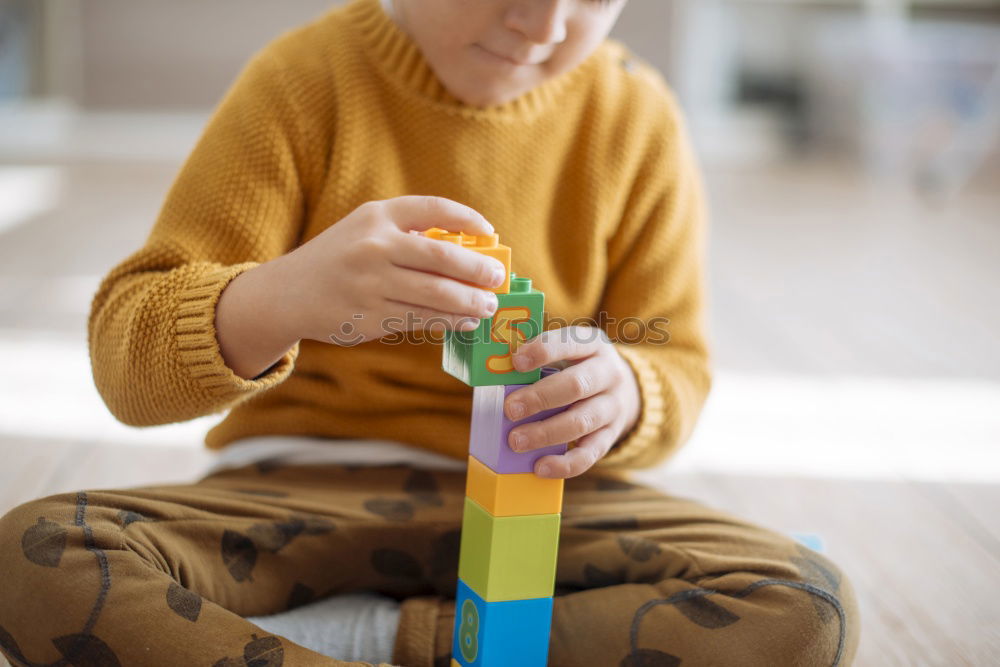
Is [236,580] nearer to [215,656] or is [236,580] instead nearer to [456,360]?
[215,656]

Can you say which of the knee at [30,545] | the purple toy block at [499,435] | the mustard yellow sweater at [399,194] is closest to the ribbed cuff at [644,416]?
the mustard yellow sweater at [399,194]

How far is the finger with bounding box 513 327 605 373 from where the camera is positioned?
21.4 inches

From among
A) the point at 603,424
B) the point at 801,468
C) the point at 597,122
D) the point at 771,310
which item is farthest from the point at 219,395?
the point at 771,310

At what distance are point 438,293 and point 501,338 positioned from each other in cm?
5

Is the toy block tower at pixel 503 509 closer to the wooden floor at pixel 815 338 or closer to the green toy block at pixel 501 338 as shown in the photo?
the green toy block at pixel 501 338

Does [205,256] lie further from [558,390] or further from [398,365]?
[558,390]

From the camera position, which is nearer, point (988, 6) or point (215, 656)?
point (215, 656)

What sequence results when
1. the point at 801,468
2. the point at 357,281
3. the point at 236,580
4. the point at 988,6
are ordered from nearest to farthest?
the point at 357,281
the point at 236,580
the point at 801,468
the point at 988,6

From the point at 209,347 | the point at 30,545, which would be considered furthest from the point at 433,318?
the point at 30,545

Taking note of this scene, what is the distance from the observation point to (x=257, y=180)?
696 millimetres

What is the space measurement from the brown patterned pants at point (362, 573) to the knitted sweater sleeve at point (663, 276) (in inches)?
3.2

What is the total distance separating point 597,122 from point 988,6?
2511 mm

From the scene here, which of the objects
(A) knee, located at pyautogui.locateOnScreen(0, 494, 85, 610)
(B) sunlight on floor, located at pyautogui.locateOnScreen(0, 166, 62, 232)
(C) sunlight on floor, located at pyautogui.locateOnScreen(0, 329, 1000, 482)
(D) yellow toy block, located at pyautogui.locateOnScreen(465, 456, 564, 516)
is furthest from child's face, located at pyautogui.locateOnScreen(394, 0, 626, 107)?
(B) sunlight on floor, located at pyautogui.locateOnScreen(0, 166, 62, 232)

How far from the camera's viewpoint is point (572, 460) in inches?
22.5
